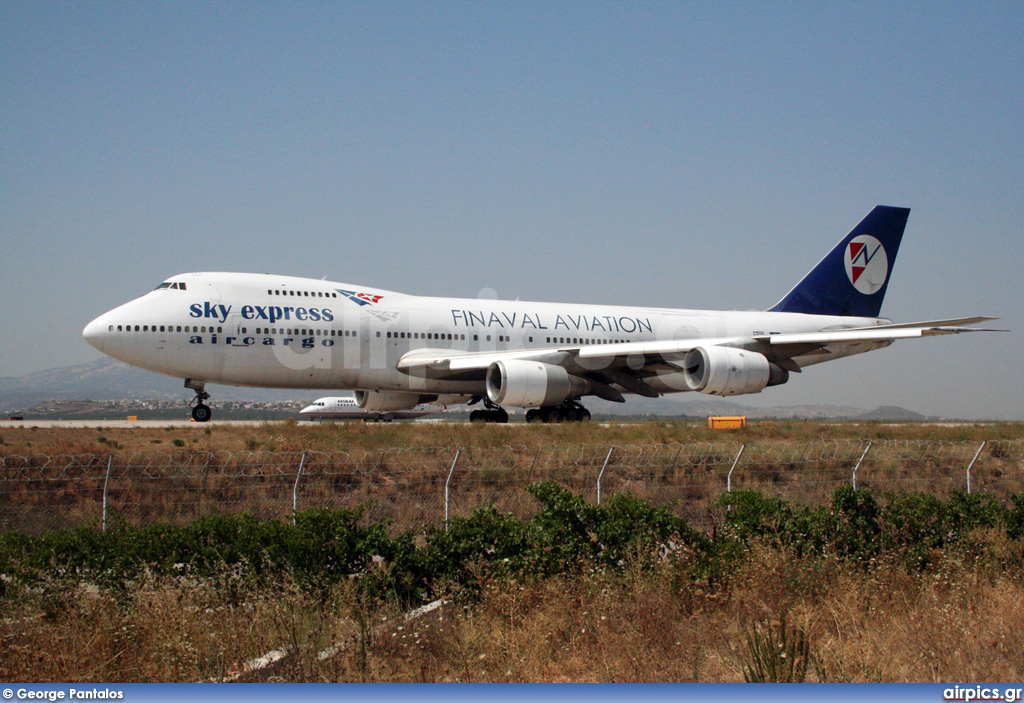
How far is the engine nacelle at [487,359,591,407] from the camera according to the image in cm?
2408

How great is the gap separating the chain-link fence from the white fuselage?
918 centimetres

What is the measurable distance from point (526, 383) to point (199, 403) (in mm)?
10135

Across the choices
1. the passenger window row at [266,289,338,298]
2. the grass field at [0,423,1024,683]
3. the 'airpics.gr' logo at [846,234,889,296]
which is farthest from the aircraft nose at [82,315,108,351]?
the 'airpics.gr' logo at [846,234,889,296]

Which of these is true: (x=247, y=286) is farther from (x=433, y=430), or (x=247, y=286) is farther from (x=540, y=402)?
(x=540, y=402)

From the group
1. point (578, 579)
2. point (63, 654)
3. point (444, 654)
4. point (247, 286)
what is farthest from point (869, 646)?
point (247, 286)

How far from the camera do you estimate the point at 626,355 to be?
2606cm

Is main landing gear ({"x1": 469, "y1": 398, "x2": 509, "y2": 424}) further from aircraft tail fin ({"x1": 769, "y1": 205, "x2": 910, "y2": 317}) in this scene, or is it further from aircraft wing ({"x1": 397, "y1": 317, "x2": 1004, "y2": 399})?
aircraft tail fin ({"x1": 769, "y1": 205, "x2": 910, "y2": 317})

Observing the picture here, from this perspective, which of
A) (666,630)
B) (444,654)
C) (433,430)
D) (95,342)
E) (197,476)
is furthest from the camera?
(95,342)

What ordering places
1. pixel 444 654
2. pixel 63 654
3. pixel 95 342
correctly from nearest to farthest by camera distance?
pixel 63 654 → pixel 444 654 → pixel 95 342

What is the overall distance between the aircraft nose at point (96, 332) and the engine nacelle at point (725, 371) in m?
17.7

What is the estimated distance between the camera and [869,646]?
651 centimetres

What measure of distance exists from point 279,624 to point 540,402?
17.9 metres

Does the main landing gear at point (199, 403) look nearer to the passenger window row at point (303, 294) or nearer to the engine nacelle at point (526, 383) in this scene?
the passenger window row at point (303, 294)

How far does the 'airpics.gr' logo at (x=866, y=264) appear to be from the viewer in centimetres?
3462
